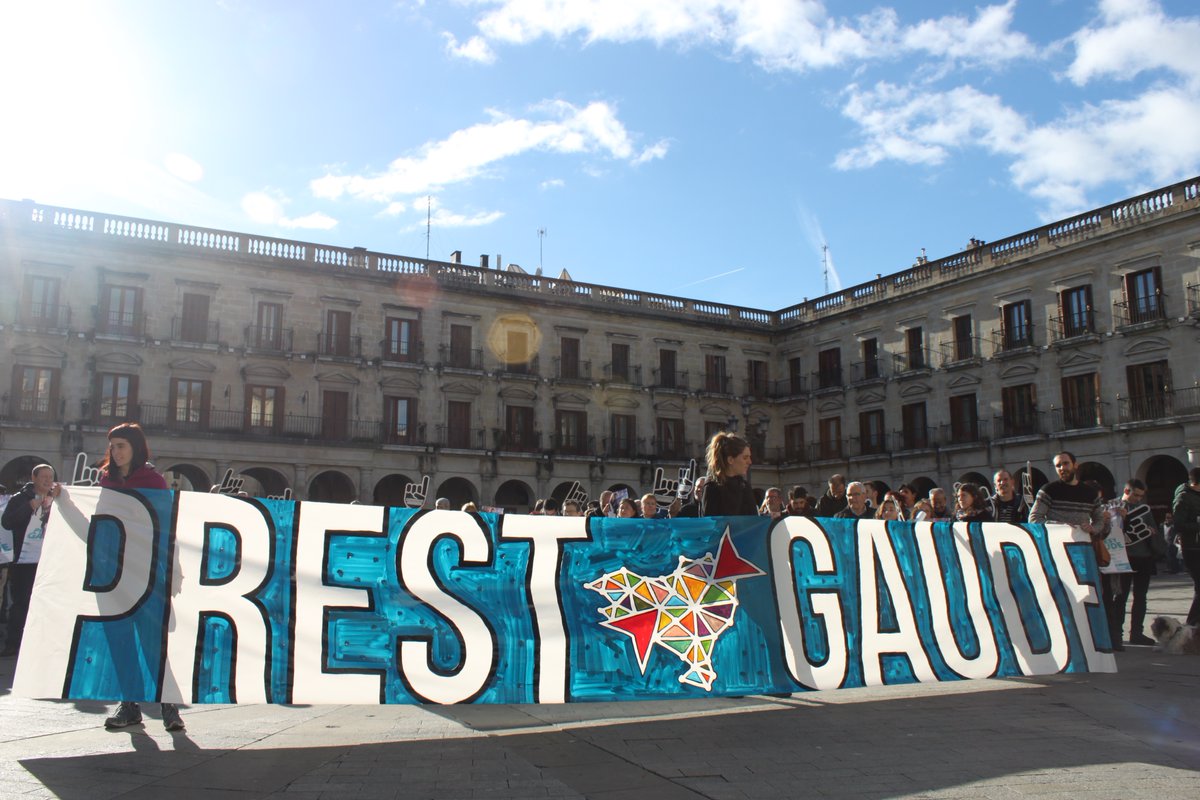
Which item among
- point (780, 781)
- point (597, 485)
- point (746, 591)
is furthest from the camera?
point (597, 485)

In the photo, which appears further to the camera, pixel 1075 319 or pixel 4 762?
pixel 1075 319

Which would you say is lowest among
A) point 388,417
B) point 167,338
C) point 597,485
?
point 597,485

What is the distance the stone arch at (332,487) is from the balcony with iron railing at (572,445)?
314 inches

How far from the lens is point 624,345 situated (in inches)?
1593

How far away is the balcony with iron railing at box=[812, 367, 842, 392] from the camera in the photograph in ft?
134

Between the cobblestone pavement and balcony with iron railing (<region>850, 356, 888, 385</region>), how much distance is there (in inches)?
1296

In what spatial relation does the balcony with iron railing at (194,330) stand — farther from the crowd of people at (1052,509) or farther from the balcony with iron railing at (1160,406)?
the balcony with iron railing at (1160,406)

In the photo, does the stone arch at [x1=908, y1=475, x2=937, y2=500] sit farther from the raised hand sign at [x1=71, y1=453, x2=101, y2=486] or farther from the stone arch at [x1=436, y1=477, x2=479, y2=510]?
the raised hand sign at [x1=71, y1=453, x2=101, y2=486]

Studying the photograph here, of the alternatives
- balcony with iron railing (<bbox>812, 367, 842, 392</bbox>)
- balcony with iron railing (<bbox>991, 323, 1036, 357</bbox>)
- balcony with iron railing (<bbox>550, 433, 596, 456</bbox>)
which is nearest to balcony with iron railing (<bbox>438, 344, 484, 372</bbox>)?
balcony with iron railing (<bbox>550, 433, 596, 456</bbox>)

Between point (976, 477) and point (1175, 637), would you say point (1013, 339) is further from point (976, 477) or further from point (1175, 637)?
point (1175, 637)

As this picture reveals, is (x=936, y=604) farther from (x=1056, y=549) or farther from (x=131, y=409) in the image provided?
(x=131, y=409)

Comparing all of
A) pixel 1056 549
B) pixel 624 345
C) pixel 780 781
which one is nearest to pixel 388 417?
pixel 624 345

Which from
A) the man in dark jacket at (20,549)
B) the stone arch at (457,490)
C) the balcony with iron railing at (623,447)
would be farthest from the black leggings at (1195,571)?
the balcony with iron railing at (623,447)

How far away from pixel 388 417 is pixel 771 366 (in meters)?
18.0
